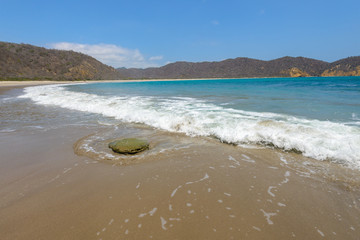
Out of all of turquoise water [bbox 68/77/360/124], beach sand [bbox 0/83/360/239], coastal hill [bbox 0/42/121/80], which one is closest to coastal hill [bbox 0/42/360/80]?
coastal hill [bbox 0/42/121/80]

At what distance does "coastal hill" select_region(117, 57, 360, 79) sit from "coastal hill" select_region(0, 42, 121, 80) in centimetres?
3484

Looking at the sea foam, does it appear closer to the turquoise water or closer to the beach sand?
the beach sand

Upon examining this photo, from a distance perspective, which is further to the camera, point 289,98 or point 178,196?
point 289,98

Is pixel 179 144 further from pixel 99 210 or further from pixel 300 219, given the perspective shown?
pixel 300 219

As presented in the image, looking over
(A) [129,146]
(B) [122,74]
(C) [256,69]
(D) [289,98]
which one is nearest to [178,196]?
(A) [129,146]

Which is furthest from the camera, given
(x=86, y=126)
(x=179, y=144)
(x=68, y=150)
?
(x=86, y=126)

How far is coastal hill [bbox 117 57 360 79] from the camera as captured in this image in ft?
338

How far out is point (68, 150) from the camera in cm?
469

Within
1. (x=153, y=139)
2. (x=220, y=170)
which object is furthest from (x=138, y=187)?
(x=153, y=139)

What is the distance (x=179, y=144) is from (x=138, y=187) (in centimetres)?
226

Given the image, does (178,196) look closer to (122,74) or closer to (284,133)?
(284,133)

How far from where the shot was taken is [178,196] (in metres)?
2.79

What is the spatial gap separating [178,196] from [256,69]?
141 meters

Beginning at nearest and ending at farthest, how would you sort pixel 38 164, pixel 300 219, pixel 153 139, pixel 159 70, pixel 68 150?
1. pixel 300 219
2. pixel 38 164
3. pixel 68 150
4. pixel 153 139
5. pixel 159 70
